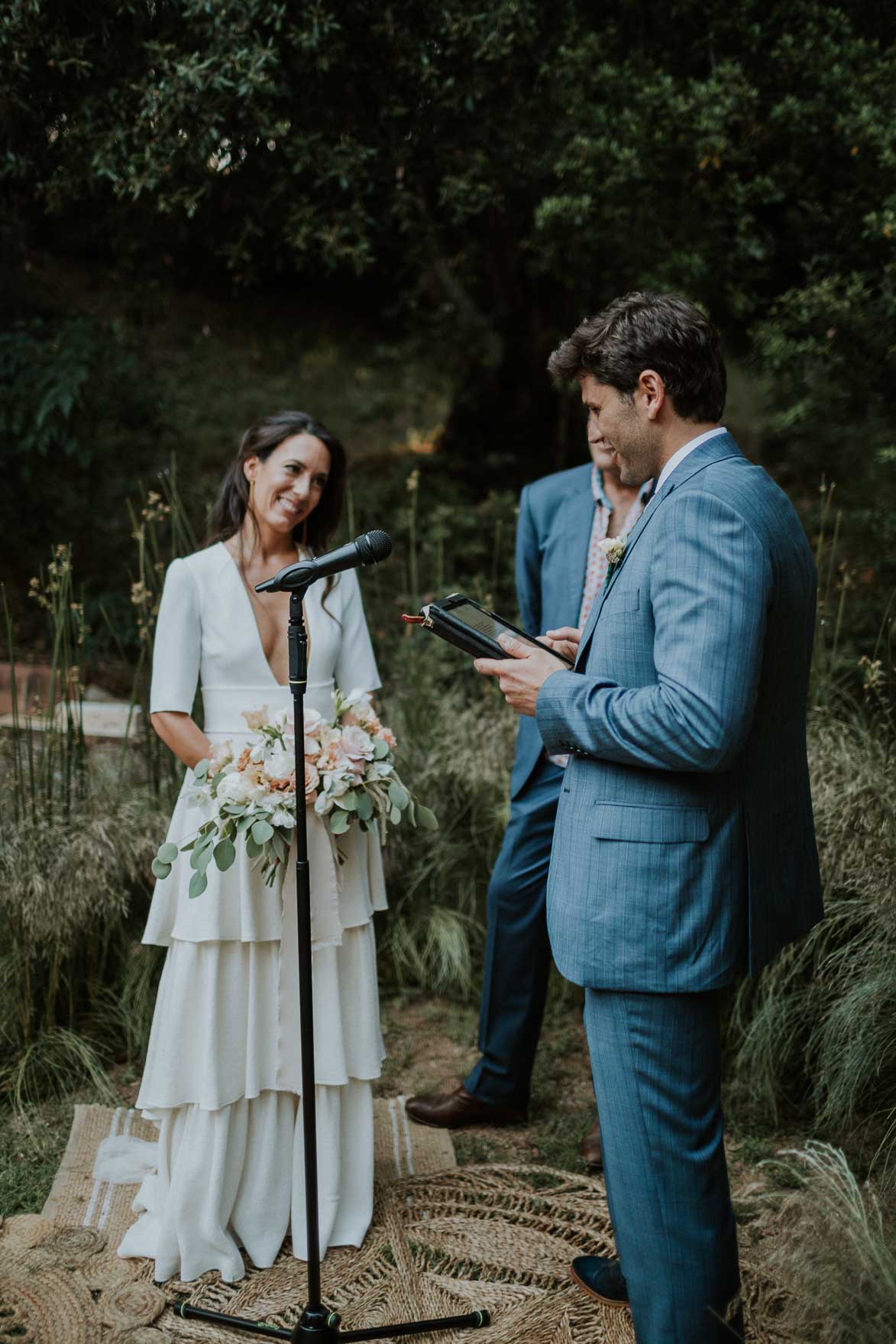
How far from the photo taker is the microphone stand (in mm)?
1996

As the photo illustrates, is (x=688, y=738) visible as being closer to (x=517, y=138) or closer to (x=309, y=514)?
(x=309, y=514)

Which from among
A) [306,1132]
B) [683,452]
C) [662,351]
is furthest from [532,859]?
[662,351]

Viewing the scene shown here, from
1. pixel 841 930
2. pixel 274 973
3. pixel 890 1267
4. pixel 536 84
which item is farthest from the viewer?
pixel 536 84

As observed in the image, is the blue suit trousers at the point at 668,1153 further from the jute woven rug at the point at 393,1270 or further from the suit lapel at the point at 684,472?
the suit lapel at the point at 684,472

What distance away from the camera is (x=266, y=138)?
14.3ft

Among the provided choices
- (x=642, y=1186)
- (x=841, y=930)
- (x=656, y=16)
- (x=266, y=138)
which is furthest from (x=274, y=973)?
(x=656, y=16)

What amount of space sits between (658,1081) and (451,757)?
8.21 ft

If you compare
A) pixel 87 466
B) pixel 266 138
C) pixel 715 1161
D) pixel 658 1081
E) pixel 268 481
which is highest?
pixel 266 138

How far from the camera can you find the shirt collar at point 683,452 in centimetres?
186

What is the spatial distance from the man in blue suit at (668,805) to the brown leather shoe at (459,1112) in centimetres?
130

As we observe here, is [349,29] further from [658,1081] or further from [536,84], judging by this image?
[658,1081]

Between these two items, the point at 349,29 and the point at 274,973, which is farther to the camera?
the point at 349,29

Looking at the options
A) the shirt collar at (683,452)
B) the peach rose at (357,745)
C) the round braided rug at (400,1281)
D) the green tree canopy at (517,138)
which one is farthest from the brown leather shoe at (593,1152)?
the green tree canopy at (517,138)

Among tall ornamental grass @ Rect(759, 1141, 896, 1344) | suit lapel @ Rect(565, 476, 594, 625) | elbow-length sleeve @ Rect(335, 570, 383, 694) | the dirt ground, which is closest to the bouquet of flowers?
elbow-length sleeve @ Rect(335, 570, 383, 694)
